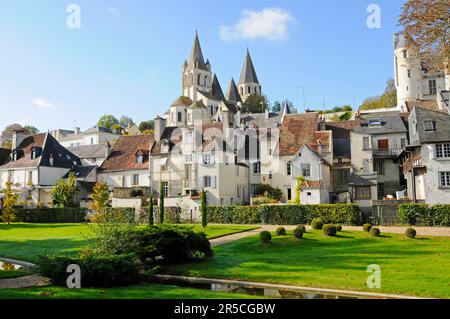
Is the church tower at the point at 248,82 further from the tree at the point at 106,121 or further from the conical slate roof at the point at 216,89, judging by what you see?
the tree at the point at 106,121

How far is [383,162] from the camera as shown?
5153 cm

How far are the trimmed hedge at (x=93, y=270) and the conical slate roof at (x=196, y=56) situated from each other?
10873 centimetres

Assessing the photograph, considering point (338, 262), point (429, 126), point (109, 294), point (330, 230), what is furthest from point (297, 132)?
point (109, 294)

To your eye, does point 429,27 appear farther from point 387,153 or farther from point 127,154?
point 127,154

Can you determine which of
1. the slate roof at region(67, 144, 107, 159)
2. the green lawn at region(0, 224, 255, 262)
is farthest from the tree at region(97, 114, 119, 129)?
the green lawn at region(0, 224, 255, 262)

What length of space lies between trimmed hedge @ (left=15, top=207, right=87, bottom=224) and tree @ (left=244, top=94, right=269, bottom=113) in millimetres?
74262

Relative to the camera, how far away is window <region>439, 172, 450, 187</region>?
39.8 meters

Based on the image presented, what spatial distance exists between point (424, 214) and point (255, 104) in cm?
9027

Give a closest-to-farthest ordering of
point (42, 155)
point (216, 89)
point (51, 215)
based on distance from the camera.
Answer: point (51, 215) < point (42, 155) < point (216, 89)

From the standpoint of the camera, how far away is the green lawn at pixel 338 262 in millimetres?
17609

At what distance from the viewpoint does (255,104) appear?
405ft

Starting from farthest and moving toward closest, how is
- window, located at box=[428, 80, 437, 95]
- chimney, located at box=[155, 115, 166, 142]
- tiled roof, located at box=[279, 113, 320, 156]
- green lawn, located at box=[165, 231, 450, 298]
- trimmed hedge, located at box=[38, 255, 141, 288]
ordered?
window, located at box=[428, 80, 437, 95]
chimney, located at box=[155, 115, 166, 142]
tiled roof, located at box=[279, 113, 320, 156]
green lawn, located at box=[165, 231, 450, 298]
trimmed hedge, located at box=[38, 255, 141, 288]

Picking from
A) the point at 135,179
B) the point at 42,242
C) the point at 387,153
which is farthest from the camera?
the point at 135,179

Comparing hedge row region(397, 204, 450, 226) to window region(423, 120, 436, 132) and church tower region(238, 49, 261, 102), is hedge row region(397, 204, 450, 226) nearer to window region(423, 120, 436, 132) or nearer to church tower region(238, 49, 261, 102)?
window region(423, 120, 436, 132)
